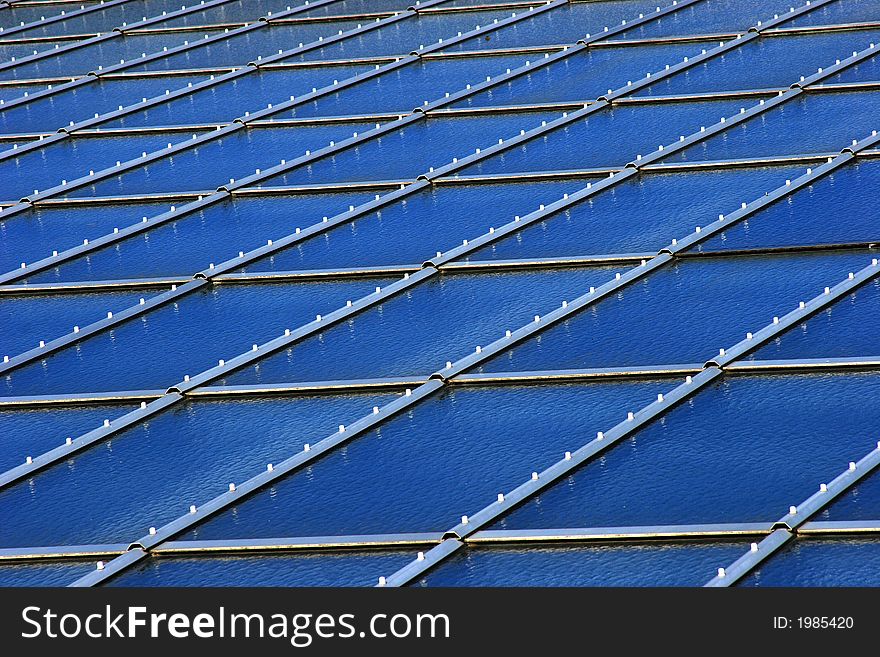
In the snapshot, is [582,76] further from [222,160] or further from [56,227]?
[56,227]

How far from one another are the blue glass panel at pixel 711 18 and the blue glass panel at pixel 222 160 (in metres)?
8.04

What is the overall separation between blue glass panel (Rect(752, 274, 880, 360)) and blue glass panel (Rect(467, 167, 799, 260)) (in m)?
4.10

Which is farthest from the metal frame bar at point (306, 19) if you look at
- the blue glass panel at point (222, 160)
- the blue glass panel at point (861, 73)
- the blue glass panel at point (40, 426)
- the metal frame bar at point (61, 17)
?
the blue glass panel at point (40, 426)

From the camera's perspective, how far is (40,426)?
3022 centimetres

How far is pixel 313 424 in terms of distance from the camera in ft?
96.3

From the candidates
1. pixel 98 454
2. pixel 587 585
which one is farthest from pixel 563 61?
pixel 587 585

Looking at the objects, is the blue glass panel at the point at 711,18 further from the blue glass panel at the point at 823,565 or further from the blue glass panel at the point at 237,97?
the blue glass panel at the point at 823,565

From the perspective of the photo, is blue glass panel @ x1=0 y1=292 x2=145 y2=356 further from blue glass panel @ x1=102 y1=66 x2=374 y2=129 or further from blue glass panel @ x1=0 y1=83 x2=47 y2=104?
blue glass panel @ x1=0 y1=83 x2=47 y2=104

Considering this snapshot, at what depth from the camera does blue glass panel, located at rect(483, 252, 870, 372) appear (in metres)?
30.4

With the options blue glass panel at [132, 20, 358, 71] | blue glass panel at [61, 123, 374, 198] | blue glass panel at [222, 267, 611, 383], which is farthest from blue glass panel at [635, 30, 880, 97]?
blue glass panel at [132, 20, 358, 71]

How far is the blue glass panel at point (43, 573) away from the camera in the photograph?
25.9 metres

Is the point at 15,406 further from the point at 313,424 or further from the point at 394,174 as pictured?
the point at 394,174

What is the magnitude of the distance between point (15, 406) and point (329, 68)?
17.2 m

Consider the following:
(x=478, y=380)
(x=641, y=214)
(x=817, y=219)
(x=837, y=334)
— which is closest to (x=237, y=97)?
(x=641, y=214)
